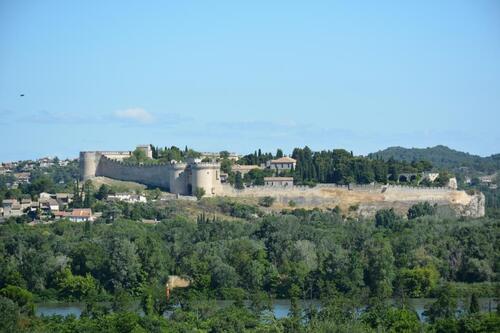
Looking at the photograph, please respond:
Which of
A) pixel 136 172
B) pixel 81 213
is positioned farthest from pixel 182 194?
pixel 81 213

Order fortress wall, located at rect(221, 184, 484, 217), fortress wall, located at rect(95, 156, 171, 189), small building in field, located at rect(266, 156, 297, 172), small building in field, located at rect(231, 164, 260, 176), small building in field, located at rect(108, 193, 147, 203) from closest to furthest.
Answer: small building in field, located at rect(108, 193, 147, 203), fortress wall, located at rect(221, 184, 484, 217), fortress wall, located at rect(95, 156, 171, 189), small building in field, located at rect(231, 164, 260, 176), small building in field, located at rect(266, 156, 297, 172)

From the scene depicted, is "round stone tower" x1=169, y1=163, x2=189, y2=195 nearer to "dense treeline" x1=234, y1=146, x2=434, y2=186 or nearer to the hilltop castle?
the hilltop castle

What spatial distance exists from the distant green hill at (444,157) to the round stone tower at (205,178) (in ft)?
158

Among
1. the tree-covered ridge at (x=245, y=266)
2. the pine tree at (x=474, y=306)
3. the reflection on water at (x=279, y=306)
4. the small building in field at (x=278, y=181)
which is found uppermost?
the small building in field at (x=278, y=181)

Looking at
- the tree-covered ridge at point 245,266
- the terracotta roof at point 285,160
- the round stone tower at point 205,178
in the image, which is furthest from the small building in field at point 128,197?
the terracotta roof at point 285,160

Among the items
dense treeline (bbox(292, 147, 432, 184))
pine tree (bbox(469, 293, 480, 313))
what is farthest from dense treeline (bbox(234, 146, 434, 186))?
pine tree (bbox(469, 293, 480, 313))

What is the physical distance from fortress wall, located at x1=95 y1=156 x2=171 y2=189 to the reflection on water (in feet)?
72.5

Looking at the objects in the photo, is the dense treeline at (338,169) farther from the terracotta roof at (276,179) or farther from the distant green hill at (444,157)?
the distant green hill at (444,157)

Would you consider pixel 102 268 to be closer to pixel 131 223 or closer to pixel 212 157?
pixel 131 223

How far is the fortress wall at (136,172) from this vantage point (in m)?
60.8

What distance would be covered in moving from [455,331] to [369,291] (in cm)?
836

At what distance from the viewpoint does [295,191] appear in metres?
60.6

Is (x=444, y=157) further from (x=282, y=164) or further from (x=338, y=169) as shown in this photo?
(x=338, y=169)

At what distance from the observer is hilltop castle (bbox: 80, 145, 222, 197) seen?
58.8 m
